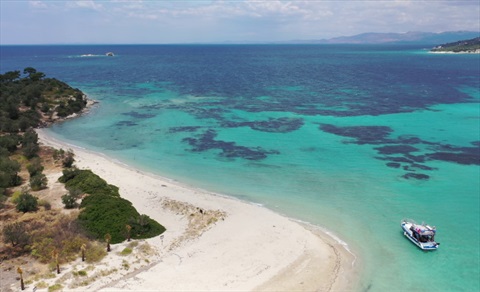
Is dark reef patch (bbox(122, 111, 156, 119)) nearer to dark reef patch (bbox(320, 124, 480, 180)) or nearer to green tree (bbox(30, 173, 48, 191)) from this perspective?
dark reef patch (bbox(320, 124, 480, 180))

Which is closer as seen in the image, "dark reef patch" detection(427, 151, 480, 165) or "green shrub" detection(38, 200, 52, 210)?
"green shrub" detection(38, 200, 52, 210)

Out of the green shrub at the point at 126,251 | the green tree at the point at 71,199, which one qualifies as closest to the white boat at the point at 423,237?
the green shrub at the point at 126,251

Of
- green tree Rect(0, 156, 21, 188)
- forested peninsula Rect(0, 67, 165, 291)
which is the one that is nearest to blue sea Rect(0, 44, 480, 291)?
forested peninsula Rect(0, 67, 165, 291)

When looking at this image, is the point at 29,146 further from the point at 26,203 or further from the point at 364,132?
the point at 364,132

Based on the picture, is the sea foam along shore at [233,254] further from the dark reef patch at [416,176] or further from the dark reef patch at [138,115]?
the dark reef patch at [138,115]

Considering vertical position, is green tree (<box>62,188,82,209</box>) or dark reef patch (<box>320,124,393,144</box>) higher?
dark reef patch (<box>320,124,393,144</box>)

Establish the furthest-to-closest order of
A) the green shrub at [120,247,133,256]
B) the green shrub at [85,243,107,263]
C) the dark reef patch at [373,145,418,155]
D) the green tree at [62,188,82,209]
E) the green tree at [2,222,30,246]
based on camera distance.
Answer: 1. the dark reef patch at [373,145,418,155]
2. the green tree at [62,188,82,209]
3. the green shrub at [120,247,133,256]
4. the green tree at [2,222,30,246]
5. the green shrub at [85,243,107,263]

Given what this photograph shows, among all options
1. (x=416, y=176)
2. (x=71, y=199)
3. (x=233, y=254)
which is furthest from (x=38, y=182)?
(x=416, y=176)
